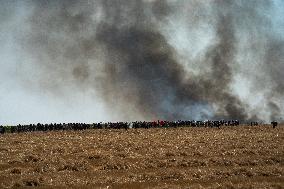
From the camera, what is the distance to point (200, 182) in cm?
2242

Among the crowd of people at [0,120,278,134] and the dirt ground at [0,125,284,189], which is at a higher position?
the crowd of people at [0,120,278,134]

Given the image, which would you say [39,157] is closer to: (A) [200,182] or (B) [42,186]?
(B) [42,186]

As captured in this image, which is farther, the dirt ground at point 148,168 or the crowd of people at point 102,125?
the crowd of people at point 102,125

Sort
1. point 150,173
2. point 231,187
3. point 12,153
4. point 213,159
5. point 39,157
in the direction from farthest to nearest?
point 12,153, point 39,157, point 213,159, point 150,173, point 231,187

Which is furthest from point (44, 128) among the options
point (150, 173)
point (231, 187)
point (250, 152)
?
point (231, 187)

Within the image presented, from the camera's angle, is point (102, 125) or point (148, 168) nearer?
point (148, 168)

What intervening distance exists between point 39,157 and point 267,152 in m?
16.2

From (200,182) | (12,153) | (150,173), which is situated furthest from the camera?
(12,153)

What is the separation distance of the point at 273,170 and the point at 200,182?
5.07 meters

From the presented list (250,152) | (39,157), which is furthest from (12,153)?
(250,152)

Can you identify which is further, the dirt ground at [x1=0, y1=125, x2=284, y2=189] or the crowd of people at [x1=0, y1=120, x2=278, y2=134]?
the crowd of people at [x1=0, y1=120, x2=278, y2=134]

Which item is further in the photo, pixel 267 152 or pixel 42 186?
pixel 267 152

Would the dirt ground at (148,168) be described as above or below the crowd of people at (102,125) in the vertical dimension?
below

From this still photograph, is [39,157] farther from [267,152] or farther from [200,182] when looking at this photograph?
[267,152]
